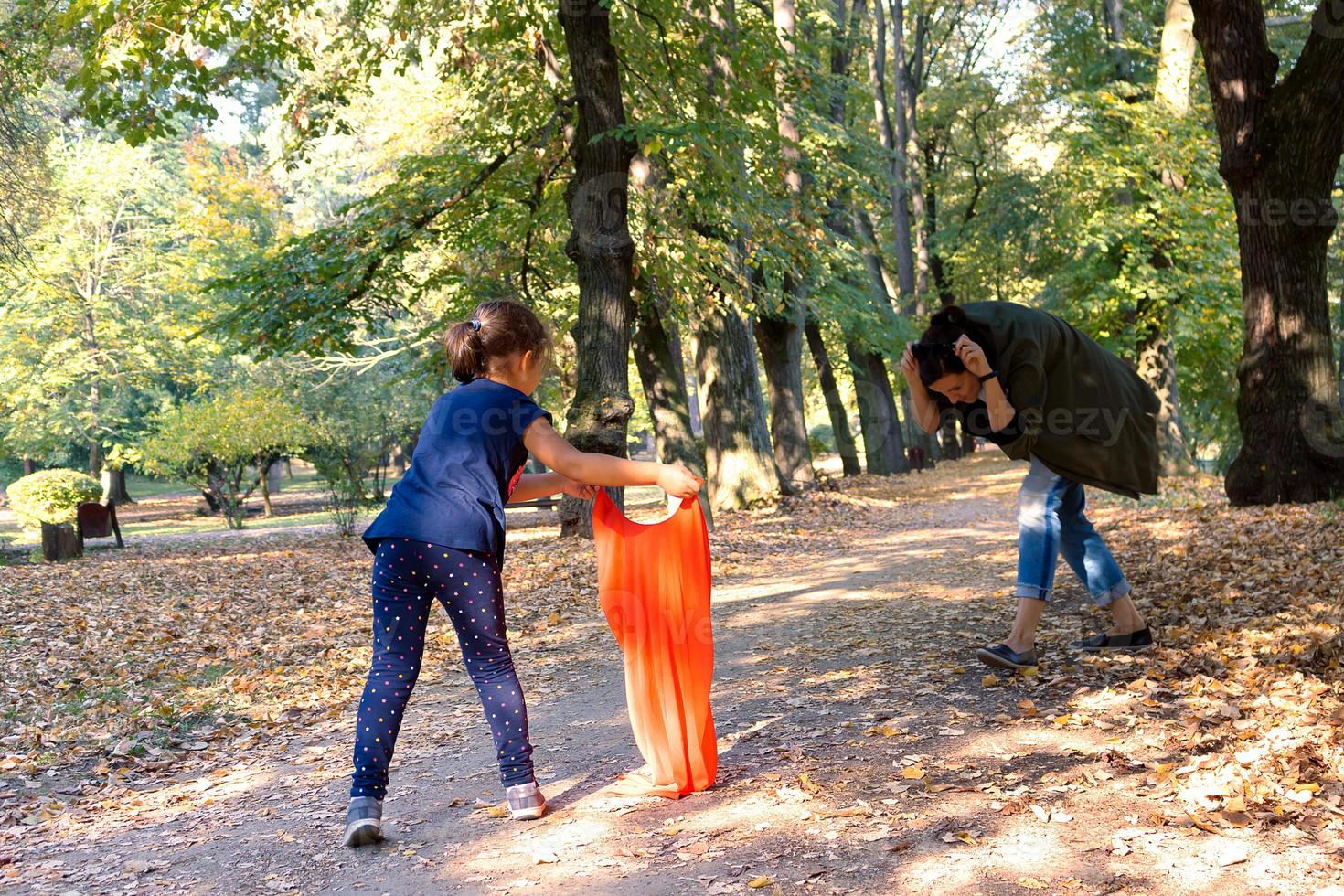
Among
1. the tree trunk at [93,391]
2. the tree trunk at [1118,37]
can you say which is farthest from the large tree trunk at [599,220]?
the tree trunk at [93,391]

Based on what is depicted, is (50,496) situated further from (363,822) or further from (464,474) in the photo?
(464,474)

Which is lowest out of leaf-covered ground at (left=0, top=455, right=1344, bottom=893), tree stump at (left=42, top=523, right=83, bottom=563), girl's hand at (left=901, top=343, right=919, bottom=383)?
leaf-covered ground at (left=0, top=455, right=1344, bottom=893)

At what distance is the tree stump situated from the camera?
1688 centimetres

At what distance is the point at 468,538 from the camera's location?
405 centimetres

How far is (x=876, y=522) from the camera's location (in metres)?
16.5

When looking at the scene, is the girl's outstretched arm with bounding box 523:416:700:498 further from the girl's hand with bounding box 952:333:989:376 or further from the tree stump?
the tree stump

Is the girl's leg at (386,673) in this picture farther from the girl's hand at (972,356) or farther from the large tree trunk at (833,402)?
the large tree trunk at (833,402)

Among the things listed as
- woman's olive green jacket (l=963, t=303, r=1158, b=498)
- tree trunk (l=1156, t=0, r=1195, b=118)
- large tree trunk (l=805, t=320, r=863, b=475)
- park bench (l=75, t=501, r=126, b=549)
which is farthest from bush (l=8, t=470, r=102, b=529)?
tree trunk (l=1156, t=0, r=1195, b=118)

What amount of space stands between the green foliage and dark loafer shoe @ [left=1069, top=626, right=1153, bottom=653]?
2215cm

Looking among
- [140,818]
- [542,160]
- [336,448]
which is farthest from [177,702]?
[336,448]

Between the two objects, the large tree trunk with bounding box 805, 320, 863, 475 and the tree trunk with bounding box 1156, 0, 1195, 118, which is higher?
the tree trunk with bounding box 1156, 0, 1195, 118

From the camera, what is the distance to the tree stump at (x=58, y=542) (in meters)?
16.9

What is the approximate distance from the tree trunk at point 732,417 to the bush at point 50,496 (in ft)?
32.5

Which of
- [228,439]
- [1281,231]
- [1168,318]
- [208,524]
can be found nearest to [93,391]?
[208,524]
